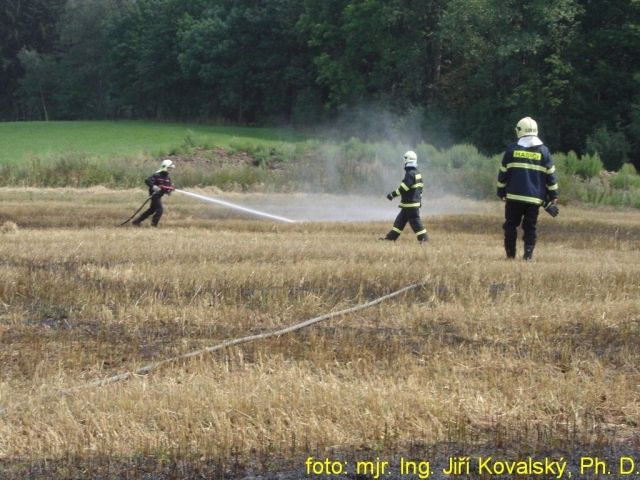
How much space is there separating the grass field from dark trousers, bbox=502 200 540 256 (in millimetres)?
43345

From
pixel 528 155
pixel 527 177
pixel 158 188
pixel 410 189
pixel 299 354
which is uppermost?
pixel 528 155

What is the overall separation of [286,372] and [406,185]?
988cm

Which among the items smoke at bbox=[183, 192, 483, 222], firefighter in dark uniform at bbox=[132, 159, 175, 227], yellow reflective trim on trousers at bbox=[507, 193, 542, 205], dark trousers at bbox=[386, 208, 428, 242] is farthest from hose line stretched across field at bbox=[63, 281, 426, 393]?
smoke at bbox=[183, 192, 483, 222]

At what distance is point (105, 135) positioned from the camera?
69.5 meters

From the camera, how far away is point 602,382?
24.0 feet

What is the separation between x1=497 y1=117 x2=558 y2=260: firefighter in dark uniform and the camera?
13125 mm

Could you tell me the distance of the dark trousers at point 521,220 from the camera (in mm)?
13273

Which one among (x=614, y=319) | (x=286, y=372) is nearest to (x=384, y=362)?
(x=286, y=372)

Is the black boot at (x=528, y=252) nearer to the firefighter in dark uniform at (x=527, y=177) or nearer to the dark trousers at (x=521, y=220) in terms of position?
the dark trousers at (x=521, y=220)

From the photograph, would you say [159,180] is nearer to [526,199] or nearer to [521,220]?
[521,220]

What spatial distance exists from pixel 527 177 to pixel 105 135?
59533 mm

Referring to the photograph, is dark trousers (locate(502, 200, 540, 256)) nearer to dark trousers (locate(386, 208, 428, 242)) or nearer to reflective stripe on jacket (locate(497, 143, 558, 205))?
reflective stripe on jacket (locate(497, 143, 558, 205))

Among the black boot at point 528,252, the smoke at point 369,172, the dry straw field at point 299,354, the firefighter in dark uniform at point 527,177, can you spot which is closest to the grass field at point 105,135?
the smoke at point 369,172

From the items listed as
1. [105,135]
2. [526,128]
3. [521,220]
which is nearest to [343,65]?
[105,135]
